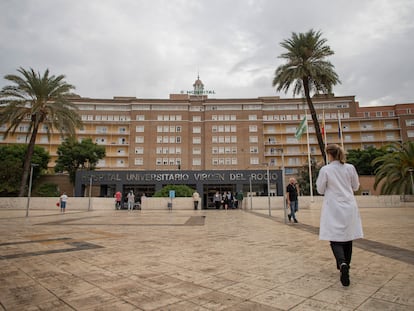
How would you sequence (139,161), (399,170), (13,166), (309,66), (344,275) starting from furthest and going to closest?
(139,161) → (13,166) → (399,170) → (309,66) → (344,275)

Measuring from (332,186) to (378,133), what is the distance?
6732 centimetres

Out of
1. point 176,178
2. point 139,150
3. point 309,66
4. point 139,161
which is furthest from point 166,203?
point 139,150

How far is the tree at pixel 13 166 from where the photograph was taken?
119 feet

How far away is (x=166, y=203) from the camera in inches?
1021

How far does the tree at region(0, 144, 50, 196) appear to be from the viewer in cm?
3619

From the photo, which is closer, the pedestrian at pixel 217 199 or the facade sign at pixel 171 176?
the pedestrian at pixel 217 199

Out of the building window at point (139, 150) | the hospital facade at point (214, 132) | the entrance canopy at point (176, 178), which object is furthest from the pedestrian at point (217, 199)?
the building window at point (139, 150)

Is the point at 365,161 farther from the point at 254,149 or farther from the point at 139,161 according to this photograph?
the point at 139,161

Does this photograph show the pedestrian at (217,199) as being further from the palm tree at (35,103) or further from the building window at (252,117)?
the building window at (252,117)

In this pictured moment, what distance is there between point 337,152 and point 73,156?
48.9 meters

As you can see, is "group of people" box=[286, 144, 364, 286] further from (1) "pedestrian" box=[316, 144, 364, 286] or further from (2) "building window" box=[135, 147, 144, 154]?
(2) "building window" box=[135, 147, 144, 154]

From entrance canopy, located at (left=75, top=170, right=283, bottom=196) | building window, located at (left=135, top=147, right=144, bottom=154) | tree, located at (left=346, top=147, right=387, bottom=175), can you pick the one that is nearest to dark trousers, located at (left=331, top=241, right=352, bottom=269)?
entrance canopy, located at (left=75, top=170, right=283, bottom=196)

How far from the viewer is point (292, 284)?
3.13 meters

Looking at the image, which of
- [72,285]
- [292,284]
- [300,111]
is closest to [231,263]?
[292,284]
